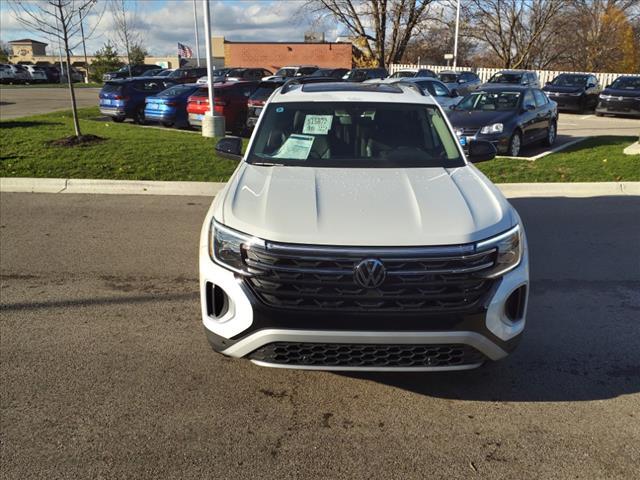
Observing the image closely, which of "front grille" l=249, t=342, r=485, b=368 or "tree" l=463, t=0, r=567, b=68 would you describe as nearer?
"front grille" l=249, t=342, r=485, b=368

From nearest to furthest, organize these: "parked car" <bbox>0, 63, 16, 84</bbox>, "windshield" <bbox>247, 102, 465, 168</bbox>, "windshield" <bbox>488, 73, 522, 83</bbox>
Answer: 1. "windshield" <bbox>247, 102, 465, 168</bbox>
2. "windshield" <bbox>488, 73, 522, 83</bbox>
3. "parked car" <bbox>0, 63, 16, 84</bbox>

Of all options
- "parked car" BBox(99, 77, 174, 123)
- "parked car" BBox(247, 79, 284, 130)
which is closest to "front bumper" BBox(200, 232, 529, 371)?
"parked car" BBox(247, 79, 284, 130)

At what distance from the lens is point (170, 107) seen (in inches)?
651

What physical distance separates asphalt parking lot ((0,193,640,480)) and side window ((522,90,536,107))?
772 centimetres

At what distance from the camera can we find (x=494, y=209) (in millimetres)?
3400

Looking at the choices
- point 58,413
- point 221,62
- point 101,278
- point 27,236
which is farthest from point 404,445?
point 221,62

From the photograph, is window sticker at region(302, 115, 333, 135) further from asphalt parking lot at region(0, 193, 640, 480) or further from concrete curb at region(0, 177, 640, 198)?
concrete curb at region(0, 177, 640, 198)

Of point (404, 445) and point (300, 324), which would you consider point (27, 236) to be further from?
point (404, 445)

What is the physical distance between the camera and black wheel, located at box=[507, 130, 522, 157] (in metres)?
11.5

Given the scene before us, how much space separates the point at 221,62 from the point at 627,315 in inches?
2569

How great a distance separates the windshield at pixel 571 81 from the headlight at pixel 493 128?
15213 millimetres

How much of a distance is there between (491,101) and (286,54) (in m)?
43.6

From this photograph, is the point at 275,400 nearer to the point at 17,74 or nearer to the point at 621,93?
the point at 621,93

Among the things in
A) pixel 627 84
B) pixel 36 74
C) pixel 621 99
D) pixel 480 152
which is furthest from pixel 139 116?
pixel 36 74
